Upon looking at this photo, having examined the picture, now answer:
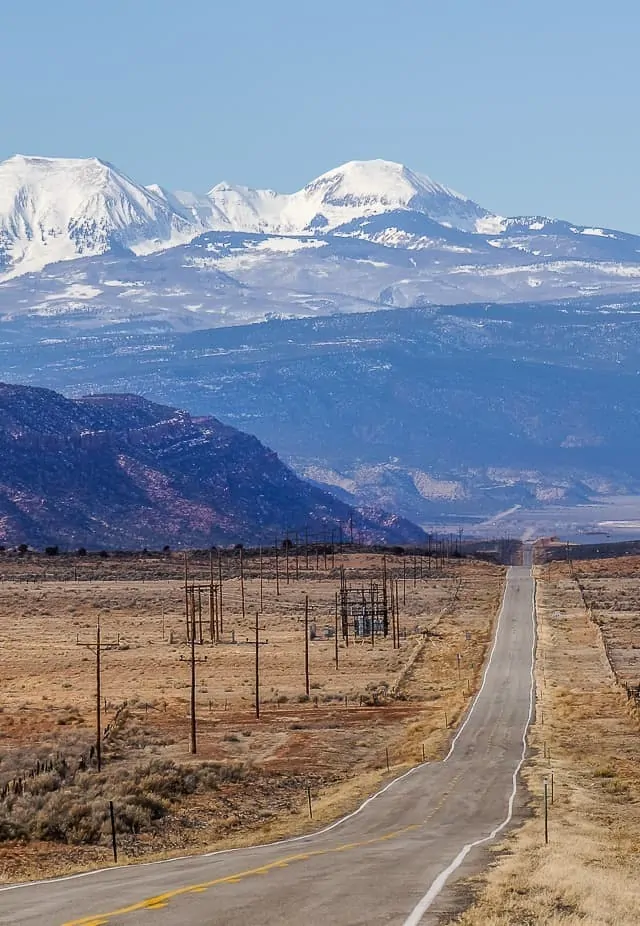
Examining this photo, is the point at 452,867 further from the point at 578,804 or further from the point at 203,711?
the point at 203,711

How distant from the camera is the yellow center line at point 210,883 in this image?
24.3 m

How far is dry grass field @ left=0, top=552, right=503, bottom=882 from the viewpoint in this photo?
38.4m

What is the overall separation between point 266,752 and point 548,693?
2352 cm

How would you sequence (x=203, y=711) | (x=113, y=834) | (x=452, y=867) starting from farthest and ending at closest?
(x=203, y=711) → (x=113, y=834) → (x=452, y=867)

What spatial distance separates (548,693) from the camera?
2985 inches

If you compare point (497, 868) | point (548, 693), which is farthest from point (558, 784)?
point (548, 693)

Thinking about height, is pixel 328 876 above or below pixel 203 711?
above

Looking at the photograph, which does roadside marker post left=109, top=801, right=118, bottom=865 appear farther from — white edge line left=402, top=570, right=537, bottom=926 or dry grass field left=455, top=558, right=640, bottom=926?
dry grass field left=455, top=558, right=640, bottom=926

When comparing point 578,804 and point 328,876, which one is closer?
point 328,876

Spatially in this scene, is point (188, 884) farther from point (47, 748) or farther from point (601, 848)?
point (47, 748)

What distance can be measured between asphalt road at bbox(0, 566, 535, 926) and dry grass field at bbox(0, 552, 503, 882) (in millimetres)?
2118

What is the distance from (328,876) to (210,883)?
6.92 ft

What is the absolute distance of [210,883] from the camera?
93.1 feet

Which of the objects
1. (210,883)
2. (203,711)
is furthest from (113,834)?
(203,711)
